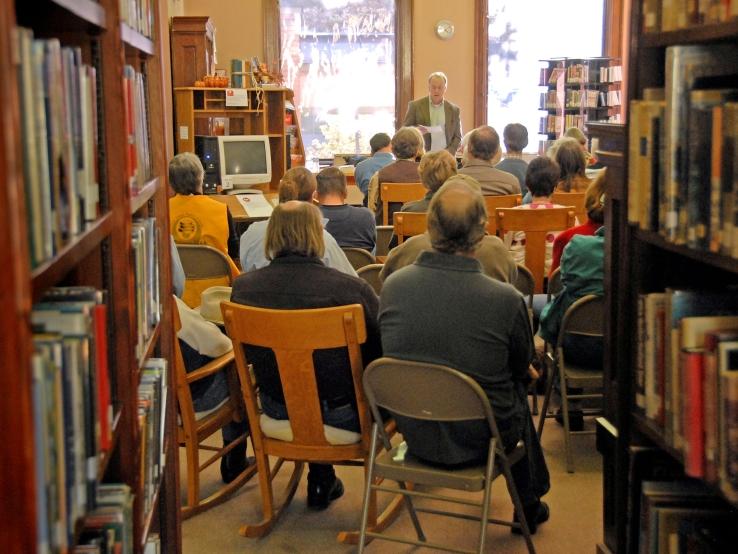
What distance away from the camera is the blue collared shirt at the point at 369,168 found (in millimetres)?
7055

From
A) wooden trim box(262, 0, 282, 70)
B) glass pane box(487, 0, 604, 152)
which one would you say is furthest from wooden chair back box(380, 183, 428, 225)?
glass pane box(487, 0, 604, 152)

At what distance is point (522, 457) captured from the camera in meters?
3.08

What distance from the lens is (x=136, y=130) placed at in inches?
79.7

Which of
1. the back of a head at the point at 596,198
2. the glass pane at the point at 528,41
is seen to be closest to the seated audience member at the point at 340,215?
the back of a head at the point at 596,198

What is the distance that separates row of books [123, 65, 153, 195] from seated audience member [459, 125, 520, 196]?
3.54 metres

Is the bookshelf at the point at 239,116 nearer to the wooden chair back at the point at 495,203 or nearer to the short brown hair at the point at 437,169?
the wooden chair back at the point at 495,203

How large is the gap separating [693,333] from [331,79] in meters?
9.60

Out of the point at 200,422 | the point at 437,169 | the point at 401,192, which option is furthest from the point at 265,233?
the point at 401,192

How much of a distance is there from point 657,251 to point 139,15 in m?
1.21

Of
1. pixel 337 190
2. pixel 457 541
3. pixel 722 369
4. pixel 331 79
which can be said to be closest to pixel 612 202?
pixel 722 369

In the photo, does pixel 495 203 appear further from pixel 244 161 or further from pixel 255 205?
pixel 244 161

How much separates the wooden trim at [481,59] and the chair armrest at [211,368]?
319 inches

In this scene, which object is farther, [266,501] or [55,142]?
[266,501]

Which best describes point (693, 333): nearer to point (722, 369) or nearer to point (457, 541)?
point (722, 369)
